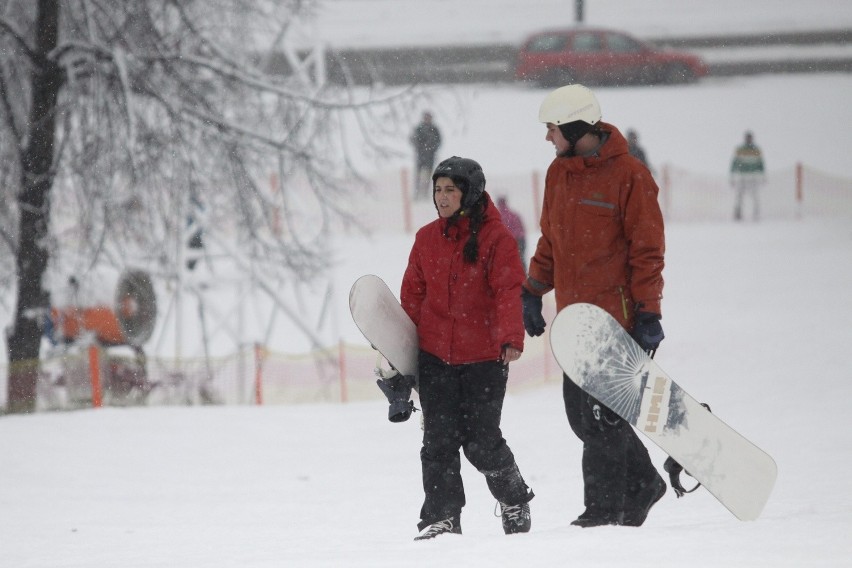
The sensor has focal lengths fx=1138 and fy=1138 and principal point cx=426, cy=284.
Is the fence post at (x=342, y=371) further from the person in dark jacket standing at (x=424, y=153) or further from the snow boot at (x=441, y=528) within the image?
the person in dark jacket standing at (x=424, y=153)

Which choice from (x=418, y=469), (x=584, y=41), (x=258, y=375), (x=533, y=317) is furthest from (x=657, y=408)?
(x=584, y=41)

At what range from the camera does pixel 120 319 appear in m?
11.5

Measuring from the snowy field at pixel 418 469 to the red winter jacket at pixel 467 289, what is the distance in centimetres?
74

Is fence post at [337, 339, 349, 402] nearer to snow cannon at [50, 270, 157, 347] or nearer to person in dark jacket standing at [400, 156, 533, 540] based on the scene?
snow cannon at [50, 270, 157, 347]

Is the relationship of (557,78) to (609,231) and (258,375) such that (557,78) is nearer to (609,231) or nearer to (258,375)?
(258,375)

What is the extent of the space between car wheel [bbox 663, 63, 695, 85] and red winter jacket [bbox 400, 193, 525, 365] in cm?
2263

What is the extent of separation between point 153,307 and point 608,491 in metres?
8.65

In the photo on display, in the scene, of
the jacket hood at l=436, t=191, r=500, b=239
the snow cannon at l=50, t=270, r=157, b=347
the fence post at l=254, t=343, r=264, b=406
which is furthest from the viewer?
the snow cannon at l=50, t=270, r=157, b=347

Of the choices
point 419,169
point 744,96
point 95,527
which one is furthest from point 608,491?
point 744,96

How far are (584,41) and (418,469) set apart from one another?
18.8m

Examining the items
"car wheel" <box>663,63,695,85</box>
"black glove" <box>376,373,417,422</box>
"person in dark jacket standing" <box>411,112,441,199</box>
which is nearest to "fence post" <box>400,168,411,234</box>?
"person in dark jacket standing" <box>411,112,441,199</box>

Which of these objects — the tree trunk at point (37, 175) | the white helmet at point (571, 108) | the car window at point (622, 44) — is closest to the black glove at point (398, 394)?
the white helmet at point (571, 108)

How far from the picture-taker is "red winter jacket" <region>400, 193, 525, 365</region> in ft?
13.9

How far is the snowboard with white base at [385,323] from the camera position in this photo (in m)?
4.32
